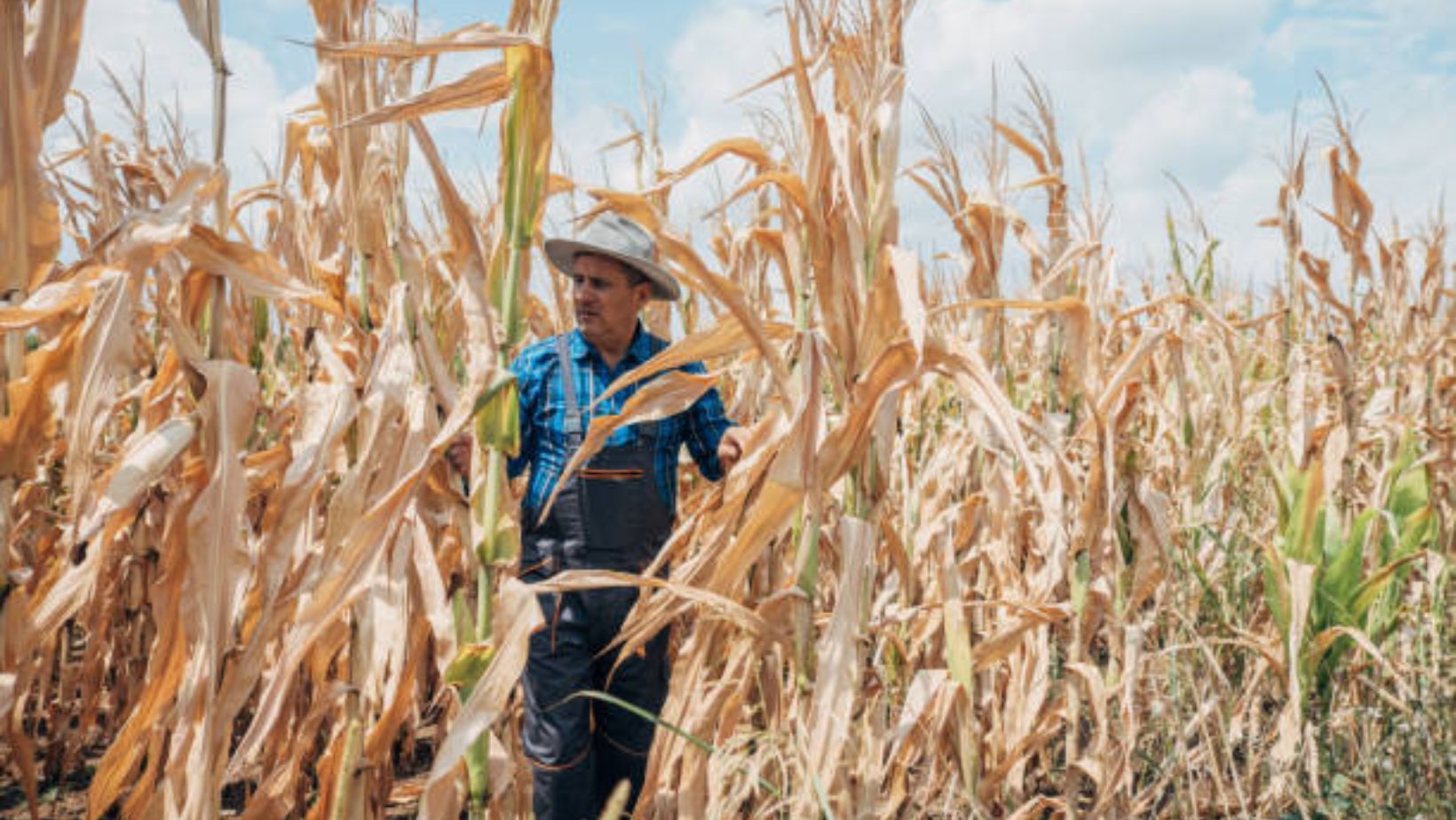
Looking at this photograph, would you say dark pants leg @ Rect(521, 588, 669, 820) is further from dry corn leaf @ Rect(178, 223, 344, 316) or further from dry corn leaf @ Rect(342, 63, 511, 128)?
dry corn leaf @ Rect(342, 63, 511, 128)

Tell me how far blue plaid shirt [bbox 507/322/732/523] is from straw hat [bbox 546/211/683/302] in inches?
7.5

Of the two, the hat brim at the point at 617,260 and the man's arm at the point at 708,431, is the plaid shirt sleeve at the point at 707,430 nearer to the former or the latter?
the man's arm at the point at 708,431

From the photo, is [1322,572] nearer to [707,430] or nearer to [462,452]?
[707,430]

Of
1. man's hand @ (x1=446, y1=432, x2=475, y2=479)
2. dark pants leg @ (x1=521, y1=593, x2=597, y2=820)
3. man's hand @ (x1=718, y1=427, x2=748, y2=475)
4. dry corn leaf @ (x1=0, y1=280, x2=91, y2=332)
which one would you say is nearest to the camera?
dry corn leaf @ (x1=0, y1=280, x2=91, y2=332)

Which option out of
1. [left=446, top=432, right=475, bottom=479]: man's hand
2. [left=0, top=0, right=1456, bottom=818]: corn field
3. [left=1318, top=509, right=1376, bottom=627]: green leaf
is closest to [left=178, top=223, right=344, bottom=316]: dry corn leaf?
[left=0, top=0, right=1456, bottom=818]: corn field

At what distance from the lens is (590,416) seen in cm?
251

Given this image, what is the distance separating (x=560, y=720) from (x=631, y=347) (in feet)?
3.25

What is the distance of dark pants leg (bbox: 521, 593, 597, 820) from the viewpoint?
8.18ft

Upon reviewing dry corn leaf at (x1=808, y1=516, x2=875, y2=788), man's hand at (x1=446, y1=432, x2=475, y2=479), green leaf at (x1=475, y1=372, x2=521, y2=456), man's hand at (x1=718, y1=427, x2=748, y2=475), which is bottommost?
dry corn leaf at (x1=808, y1=516, x2=875, y2=788)

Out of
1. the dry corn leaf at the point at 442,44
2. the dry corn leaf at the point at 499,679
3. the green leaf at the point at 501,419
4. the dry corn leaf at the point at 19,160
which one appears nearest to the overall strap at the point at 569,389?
the green leaf at the point at 501,419

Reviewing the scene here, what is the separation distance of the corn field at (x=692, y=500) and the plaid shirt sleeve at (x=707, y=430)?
16 centimetres

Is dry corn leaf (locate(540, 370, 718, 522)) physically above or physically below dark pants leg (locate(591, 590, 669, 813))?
above

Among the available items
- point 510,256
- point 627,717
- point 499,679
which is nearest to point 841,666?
point 499,679

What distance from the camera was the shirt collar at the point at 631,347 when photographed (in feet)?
8.75
